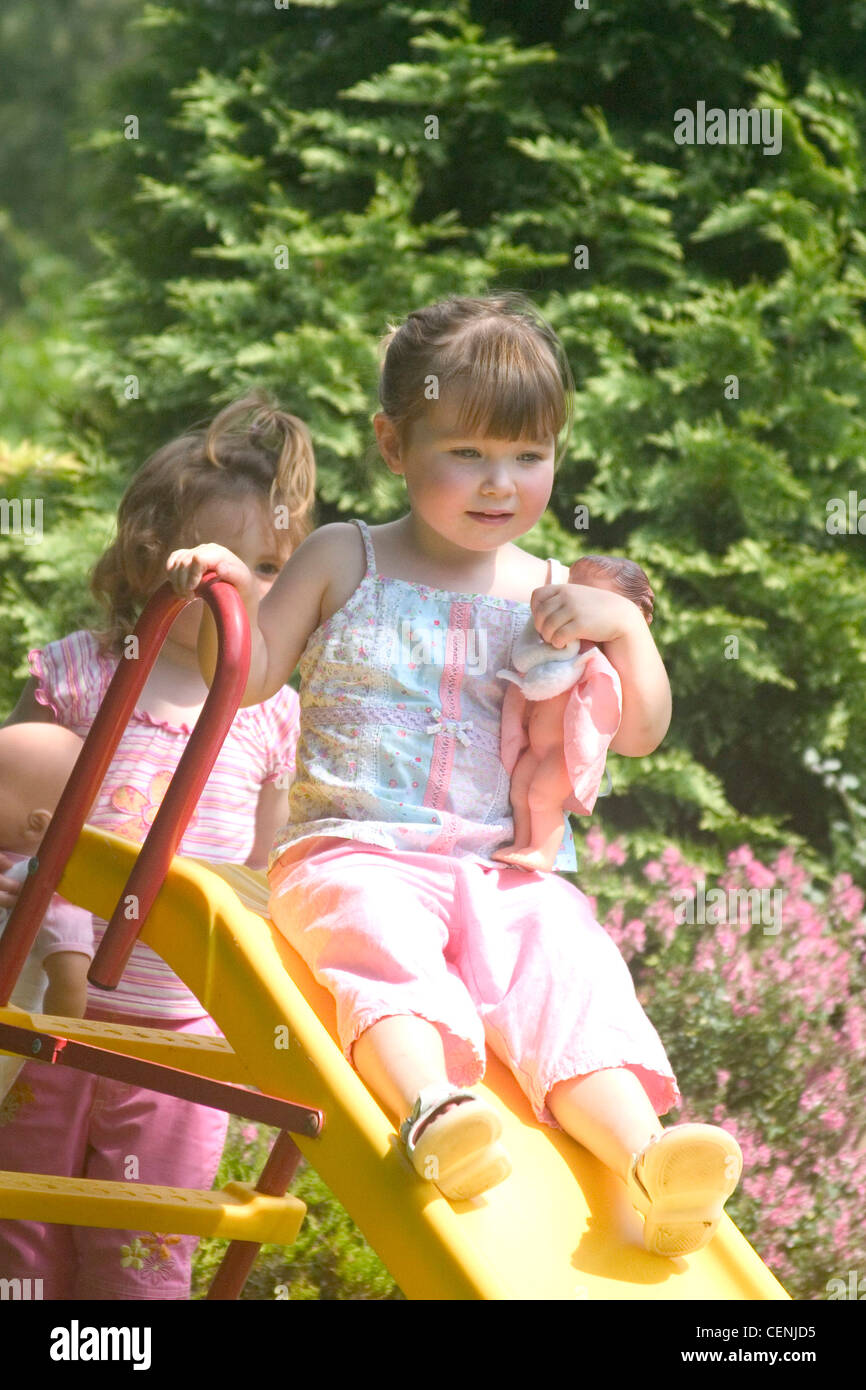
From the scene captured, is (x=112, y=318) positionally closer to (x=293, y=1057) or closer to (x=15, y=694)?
(x=15, y=694)

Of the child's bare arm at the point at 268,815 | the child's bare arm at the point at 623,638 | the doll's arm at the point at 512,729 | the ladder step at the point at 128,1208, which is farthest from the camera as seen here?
the child's bare arm at the point at 268,815

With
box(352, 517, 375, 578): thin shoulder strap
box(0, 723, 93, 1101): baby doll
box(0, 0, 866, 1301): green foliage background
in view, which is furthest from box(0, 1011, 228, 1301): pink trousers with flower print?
box(0, 0, 866, 1301): green foliage background

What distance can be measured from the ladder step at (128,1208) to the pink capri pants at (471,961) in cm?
29

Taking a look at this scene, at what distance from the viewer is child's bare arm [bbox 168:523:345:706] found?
2318 mm

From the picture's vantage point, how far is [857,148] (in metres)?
4.50

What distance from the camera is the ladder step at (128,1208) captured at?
2.01 m

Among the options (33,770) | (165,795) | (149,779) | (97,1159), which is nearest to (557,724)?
(165,795)

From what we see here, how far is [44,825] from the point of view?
106 inches

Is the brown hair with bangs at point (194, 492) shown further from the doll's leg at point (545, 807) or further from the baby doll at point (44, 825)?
the doll's leg at point (545, 807)

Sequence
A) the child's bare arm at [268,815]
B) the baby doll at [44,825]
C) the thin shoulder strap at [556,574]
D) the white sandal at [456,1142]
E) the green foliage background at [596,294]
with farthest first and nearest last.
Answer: the green foliage background at [596,294], the child's bare arm at [268,815], the baby doll at [44,825], the thin shoulder strap at [556,574], the white sandal at [456,1142]

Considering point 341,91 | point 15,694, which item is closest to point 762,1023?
point 15,694

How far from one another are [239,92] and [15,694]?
6.41ft

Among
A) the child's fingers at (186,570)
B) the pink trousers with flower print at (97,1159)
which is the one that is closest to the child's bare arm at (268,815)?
the pink trousers with flower print at (97,1159)

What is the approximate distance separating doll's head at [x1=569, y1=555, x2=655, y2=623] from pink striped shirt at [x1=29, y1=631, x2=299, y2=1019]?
28.9 inches
